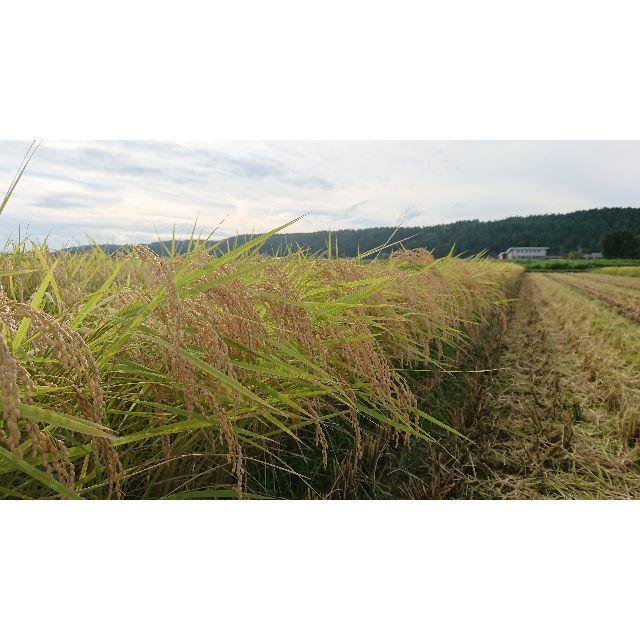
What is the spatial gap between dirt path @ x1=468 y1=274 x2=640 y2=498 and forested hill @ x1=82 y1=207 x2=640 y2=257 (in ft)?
3.34

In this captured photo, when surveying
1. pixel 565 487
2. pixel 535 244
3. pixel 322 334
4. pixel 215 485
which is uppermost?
pixel 535 244

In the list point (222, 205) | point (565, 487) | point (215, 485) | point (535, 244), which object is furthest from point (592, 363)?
point (215, 485)

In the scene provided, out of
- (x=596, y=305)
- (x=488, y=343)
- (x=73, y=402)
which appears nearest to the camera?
(x=73, y=402)

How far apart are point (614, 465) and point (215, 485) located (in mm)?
2001

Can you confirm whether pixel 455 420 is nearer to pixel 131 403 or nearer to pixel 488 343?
pixel 131 403

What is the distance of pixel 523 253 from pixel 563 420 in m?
2.76

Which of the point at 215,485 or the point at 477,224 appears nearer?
the point at 215,485

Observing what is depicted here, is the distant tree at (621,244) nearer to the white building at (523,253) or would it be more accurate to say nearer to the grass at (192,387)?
the white building at (523,253)

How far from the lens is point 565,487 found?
247 centimetres

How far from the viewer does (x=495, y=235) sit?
547cm

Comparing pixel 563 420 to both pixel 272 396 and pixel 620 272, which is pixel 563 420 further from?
pixel 620 272

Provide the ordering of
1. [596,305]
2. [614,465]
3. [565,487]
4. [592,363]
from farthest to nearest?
[596,305], [592,363], [614,465], [565,487]

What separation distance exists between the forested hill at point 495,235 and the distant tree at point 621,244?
7 cm

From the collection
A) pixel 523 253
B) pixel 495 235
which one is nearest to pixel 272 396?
pixel 495 235
